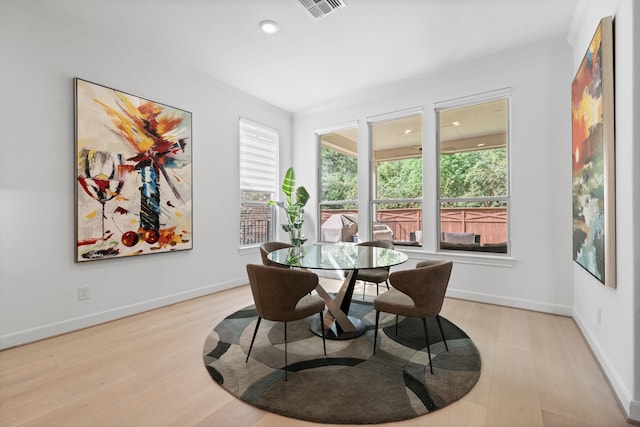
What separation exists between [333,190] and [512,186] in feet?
8.76

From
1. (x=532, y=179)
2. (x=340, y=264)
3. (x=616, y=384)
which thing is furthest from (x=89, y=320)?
(x=532, y=179)

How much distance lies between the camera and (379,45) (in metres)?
3.33

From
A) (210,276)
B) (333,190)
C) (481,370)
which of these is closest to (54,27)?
(210,276)

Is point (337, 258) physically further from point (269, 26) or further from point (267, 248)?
point (269, 26)

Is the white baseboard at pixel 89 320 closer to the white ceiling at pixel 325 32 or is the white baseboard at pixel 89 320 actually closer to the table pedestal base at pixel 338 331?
the table pedestal base at pixel 338 331

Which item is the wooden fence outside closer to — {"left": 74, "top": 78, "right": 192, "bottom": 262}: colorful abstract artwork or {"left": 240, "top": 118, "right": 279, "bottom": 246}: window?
{"left": 240, "top": 118, "right": 279, "bottom": 246}: window

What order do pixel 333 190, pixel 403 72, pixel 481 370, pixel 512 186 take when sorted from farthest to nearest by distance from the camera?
pixel 333 190
pixel 403 72
pixel 512 186
pixel 481 370

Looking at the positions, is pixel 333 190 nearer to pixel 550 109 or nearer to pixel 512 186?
pixel 512 186

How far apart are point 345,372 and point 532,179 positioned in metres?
3.04

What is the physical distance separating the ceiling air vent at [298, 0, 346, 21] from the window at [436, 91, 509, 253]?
6.82ft

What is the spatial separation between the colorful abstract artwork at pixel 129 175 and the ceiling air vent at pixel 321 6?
2067 mm

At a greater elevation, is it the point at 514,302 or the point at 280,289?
the point at 280,289

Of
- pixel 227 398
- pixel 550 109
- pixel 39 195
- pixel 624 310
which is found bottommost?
pixel 227 398

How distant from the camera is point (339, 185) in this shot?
16.9ft
